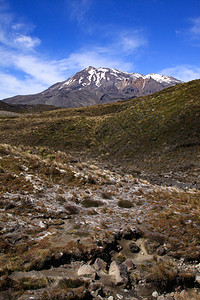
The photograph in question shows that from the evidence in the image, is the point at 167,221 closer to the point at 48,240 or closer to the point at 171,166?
the point at 48,240

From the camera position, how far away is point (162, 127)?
1660 inches

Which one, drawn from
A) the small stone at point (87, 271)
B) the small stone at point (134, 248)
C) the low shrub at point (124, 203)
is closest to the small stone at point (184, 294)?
the small stone at point (134, 248)

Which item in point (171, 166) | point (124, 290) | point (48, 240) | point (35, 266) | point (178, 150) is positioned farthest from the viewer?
point (178, 150)

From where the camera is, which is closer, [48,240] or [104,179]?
[48,240]

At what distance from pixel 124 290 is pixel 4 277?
465 centimetres

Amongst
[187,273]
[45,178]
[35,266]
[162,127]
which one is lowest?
[187,273]

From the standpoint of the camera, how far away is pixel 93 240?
32.6 ft

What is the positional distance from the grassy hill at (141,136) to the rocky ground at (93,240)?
36.6ft

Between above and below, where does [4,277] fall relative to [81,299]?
above

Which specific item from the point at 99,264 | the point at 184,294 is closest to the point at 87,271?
the point at 99,264

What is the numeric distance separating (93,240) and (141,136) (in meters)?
34.8

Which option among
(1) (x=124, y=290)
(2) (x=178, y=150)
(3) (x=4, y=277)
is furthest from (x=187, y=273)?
(2) (x=178, y=150)

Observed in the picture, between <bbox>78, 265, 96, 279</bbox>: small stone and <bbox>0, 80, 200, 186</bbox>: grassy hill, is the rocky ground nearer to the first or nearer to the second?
<bbox>78, 265, 96, 279</bbox>: small stone

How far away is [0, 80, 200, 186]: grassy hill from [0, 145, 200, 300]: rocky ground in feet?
36.6
